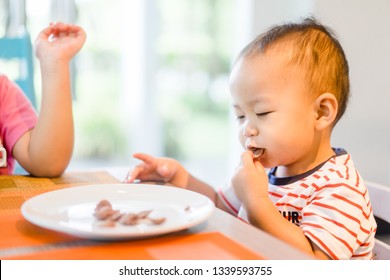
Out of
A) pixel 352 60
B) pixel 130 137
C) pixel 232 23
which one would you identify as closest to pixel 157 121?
pixel 130 137

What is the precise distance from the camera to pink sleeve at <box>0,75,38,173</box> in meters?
1.04

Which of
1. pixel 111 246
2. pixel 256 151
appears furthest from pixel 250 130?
pixel 111 246

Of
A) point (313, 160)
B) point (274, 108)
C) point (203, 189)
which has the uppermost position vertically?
point (274, 108)

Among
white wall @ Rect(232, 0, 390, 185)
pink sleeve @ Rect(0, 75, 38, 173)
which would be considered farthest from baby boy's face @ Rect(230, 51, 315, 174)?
white wall @ Rect(232, 0, 390, 185)

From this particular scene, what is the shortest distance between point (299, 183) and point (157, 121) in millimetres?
2601

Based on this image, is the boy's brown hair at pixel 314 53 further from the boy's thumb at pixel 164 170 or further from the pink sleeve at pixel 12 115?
the pink sleeve at pixel 12 115

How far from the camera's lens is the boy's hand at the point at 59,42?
981mm

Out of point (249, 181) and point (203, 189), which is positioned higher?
point (249, 181)

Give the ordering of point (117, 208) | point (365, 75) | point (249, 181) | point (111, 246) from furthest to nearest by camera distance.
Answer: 1. point (365, 75)
2. point (249, 181)
3. point (117, 208)
4. point (111, 246)

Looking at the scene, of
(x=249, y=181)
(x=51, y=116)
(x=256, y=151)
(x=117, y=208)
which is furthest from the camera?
(x=51, y=116)

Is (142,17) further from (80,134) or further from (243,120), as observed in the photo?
(243,120)

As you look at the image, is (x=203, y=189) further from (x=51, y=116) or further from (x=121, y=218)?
(x=121, y=218)

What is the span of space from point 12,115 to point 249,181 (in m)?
0.59

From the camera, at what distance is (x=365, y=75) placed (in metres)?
2.23
